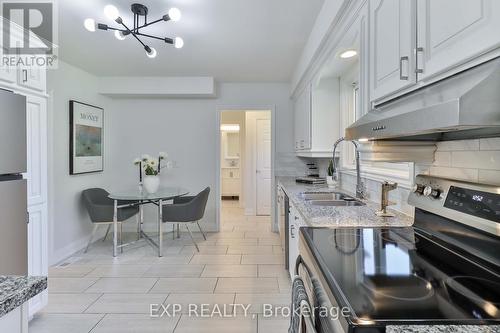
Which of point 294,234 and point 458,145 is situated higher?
point 458,145

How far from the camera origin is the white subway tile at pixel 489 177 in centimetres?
116

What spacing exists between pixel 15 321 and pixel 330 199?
8.20 ft

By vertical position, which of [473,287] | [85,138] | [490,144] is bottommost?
[473,287]

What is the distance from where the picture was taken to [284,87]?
4.98 m

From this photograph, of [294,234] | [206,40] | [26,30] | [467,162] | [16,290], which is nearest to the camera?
[16,290]

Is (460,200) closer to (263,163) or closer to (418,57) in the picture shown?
(418,57)

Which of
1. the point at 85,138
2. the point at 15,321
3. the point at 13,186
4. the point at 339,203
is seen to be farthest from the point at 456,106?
the point at 85,138

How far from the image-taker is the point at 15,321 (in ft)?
2.35

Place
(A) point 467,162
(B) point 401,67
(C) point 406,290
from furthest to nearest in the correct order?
(A) point 467,162 → (B) point 401,67 → (C) point 406,290

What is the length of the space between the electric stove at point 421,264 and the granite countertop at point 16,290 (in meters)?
0.74

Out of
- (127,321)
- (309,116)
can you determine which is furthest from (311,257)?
(309,116)

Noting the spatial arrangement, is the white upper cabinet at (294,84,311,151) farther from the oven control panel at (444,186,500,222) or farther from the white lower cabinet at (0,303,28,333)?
the white lower cabinet at (0,303,28,333)

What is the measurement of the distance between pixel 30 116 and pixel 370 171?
2.54m

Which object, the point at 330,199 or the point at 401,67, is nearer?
the point at 401,67
